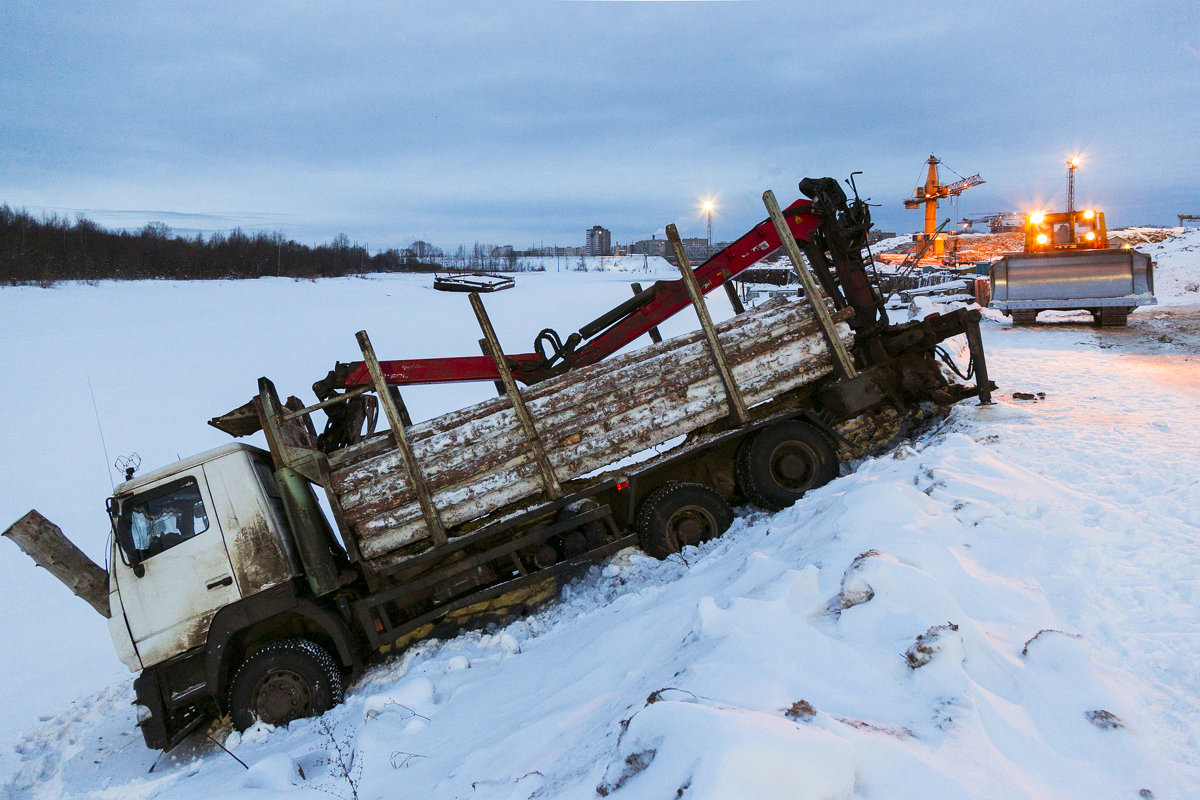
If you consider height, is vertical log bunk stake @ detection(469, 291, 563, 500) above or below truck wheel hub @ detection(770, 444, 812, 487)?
above

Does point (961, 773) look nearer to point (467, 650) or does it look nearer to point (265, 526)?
point (467, 650)

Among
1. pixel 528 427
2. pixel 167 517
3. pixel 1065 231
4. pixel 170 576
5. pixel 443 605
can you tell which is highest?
pixel 1065 231

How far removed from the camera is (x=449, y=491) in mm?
5895

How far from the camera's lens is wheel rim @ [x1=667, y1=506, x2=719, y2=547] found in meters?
6.41

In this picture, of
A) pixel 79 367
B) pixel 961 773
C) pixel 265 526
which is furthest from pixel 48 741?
pixel 79 367

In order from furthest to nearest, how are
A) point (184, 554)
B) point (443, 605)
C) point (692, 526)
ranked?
point (692, 526) → point (443, 605) → point (184, 554)

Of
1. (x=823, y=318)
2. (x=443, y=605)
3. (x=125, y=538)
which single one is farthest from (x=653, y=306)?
(x=125, y=538)

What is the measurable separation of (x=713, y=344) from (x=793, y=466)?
58.1 inches

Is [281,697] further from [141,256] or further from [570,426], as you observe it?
[141,256]

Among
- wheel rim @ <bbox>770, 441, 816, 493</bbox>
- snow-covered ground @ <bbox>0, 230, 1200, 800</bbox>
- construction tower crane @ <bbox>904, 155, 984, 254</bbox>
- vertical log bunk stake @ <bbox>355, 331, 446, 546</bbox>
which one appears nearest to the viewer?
snow-covered ground @ <bbox>0, 230, 1200, 800</bbox>

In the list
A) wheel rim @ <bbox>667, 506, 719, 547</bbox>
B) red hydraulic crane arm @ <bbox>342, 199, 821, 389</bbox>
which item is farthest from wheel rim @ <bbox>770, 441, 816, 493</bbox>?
red hydraulic crane arm @ <bbox>342, 199, 821, 389</bbox>

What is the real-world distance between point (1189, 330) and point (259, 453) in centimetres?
1880

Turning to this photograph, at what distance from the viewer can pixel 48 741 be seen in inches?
237

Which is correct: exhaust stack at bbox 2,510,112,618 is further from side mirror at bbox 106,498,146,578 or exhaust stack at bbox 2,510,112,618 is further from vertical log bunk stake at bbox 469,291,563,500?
vertical log bunk stake at bbox 469,291,563,500
